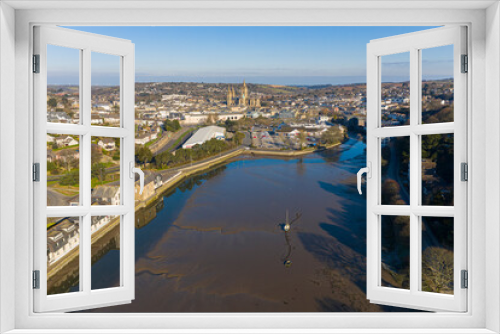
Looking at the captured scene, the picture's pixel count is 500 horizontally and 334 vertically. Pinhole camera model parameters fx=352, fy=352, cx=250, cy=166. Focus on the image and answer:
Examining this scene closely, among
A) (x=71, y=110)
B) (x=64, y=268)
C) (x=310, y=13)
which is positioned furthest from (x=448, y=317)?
(x=71, y=110)

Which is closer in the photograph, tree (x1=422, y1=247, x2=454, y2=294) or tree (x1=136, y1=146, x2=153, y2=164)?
tree (x1=422, y1=247, x2=454, y2=294)

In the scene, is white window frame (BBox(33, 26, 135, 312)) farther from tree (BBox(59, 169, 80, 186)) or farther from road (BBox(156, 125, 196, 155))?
road (BBox(156, 125, 196, 155))

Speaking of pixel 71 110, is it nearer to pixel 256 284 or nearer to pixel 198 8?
pixel 198 8

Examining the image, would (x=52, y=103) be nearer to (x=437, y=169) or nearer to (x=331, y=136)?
(x=331, y=136)

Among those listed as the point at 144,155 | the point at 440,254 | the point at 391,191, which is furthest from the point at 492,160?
the point at 144,155

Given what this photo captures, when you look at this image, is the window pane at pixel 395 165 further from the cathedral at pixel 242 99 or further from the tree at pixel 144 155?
the tree at pixel 144 155

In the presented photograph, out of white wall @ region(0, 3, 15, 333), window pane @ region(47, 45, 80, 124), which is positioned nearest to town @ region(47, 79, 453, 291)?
window pane @ region(47, 45, 80, 124)
